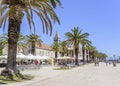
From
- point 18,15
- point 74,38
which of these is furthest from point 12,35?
point 74,38

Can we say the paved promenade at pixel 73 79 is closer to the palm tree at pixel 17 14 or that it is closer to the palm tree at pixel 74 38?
the palm tree at pixel 17 14

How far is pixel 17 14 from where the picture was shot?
26.0 metres

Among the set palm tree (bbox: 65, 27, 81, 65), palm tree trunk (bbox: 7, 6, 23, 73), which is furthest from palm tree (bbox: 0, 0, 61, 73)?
palm tree (bbox: 65, 27, 81, 65)

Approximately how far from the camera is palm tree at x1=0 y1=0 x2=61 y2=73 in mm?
26078

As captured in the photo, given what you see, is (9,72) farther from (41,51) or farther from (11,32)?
(41,51)

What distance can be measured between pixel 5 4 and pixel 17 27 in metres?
2.20

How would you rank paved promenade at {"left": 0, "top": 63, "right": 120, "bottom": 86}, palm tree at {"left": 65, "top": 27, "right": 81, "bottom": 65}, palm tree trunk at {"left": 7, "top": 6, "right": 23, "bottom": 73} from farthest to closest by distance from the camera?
palm tree at {"left": 65, "top": 27, "right": 81, "bottom": 65}, palm tree trunk at {"left": 7, "top": 6, "right": 23, "bottom": 73}, paved promenade at {"left": 0, "top": 63, "right": 120, "bottom": 86}

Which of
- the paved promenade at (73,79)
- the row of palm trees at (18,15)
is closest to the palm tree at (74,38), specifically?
the paved promenade at (73,79)

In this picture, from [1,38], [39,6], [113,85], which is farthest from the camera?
[1,38]

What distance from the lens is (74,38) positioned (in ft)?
275

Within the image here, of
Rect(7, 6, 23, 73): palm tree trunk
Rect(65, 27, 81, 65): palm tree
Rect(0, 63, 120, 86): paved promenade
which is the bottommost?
Rect(0, 63, 120, 86): paved promenade

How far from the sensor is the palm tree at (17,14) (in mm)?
26078

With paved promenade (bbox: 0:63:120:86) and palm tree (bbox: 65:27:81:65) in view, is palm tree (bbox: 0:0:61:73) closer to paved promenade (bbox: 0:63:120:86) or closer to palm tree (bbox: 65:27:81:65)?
paved promenade (bbox: 0:63:120:86)

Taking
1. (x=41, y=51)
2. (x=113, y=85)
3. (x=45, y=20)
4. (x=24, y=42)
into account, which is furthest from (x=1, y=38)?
(x=113, y=85)
